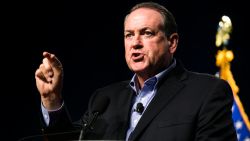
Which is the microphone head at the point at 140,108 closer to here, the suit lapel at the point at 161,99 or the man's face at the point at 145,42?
the suit lapel at the point at 161,99

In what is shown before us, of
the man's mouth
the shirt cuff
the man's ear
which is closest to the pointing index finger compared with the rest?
the shirt cuff

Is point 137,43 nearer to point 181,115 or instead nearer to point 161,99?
point 161,99

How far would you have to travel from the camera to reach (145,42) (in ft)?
6.73

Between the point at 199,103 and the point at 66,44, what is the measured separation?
261 cm

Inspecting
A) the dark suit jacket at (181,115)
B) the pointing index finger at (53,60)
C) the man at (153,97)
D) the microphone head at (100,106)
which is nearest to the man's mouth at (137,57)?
the man at (153,97)

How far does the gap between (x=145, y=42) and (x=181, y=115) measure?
404mm

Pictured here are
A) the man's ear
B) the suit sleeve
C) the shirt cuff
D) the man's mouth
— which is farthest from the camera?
the man's ear

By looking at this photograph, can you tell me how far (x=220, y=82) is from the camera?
6.28ft

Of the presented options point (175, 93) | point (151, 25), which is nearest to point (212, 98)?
point (175, 93)

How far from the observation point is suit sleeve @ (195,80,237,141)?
176 cm

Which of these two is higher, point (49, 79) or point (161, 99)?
point (49, 79)

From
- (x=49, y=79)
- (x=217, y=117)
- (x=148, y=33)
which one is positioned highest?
(x=148, y=33)

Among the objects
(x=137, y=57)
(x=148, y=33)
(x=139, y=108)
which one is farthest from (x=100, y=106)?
(x=148, y=33)

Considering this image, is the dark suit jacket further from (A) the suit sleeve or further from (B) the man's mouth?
(B) the man's mouth
